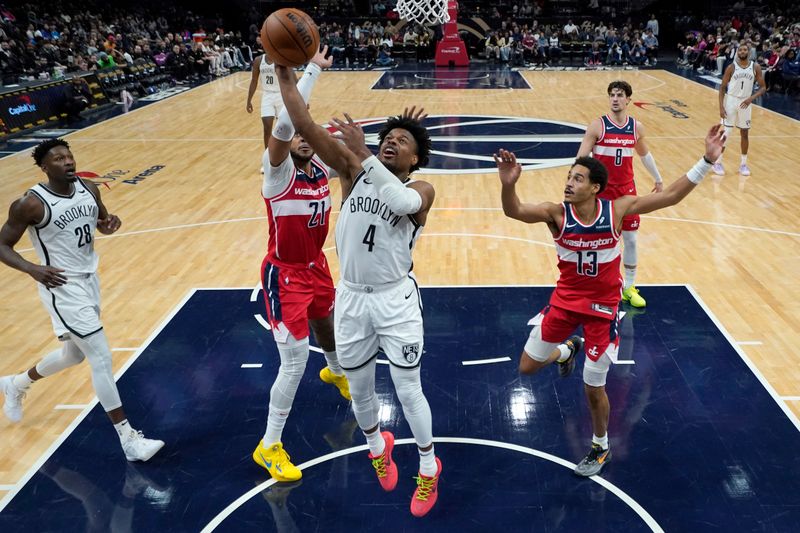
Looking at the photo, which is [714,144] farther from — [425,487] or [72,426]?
[72,426]

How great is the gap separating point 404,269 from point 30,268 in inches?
87.5

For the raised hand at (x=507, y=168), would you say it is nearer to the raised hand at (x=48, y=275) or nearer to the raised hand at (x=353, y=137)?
the raised hand at (x=353, y=137)

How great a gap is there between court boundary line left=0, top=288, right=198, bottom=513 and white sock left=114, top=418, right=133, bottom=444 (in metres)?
0.51

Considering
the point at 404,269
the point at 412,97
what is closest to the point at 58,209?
the point at 404,269

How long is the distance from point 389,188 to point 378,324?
2.53 feet

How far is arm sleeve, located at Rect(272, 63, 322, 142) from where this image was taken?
368 centimetres

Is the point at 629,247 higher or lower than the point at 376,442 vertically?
higher

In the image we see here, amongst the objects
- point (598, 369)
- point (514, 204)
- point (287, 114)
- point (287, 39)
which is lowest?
point (598, 369)

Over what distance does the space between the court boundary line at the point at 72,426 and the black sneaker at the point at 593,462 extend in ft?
10.8

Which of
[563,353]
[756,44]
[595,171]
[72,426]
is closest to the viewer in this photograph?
[595,171]

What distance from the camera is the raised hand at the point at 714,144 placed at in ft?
13.3

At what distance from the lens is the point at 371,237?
3.68 m

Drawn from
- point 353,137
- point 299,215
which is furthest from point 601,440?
point 353,137

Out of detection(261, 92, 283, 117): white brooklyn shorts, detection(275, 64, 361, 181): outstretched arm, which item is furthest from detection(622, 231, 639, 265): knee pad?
detection(261, 92, 283, 117): white brooklyn shorts
